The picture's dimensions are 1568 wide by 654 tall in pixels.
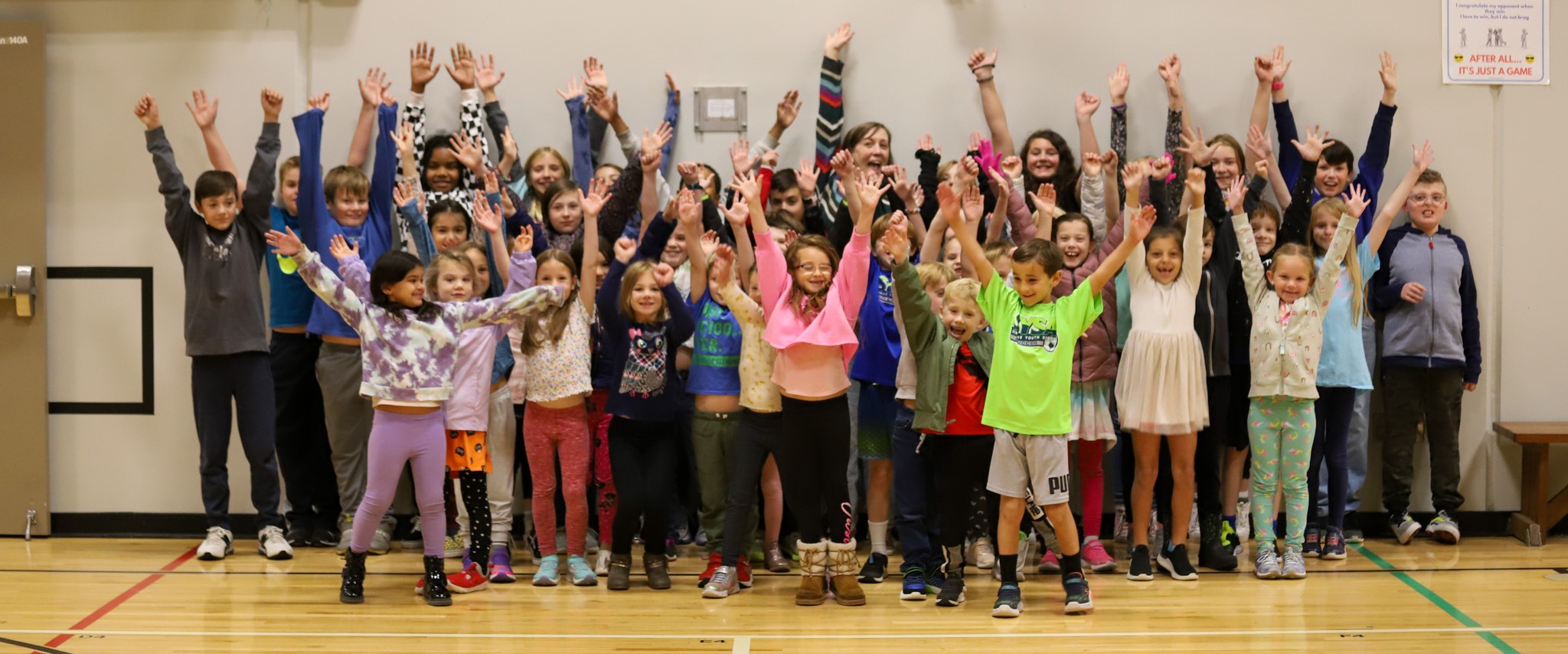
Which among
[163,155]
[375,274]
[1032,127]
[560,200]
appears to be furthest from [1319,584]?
[163,155]

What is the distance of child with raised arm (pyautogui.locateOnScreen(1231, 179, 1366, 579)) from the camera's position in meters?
4.70

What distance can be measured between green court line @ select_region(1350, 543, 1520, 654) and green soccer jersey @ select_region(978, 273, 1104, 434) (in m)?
1.44

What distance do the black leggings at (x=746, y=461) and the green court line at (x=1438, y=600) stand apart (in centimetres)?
232

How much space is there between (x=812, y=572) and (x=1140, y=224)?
5.29 ft

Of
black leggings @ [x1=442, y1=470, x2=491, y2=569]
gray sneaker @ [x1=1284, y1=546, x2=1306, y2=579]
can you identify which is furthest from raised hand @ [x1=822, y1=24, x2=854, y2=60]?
gray sneaker @ [x1=1284, y1=546, x2=1306, y2=579]

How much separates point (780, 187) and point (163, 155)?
8.16ft

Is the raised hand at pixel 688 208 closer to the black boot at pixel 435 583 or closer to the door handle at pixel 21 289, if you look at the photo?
the black boot at pixel 435 583

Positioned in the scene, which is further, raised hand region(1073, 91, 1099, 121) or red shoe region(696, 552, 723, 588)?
raised hand region(1073, 91, 1099, 121)

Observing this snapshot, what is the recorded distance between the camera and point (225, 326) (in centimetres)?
514

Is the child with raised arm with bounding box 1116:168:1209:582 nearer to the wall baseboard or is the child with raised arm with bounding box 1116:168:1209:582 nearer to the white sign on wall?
the wall baseboard

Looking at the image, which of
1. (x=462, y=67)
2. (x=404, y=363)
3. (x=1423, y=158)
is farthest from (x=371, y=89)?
(x=1423, y=158)

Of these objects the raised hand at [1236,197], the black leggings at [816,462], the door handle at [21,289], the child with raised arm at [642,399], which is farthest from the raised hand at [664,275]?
the door handle at [21,289]

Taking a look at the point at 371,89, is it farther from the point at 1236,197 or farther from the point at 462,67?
the point at 1236,197

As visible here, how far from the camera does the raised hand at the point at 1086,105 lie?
211 inches
